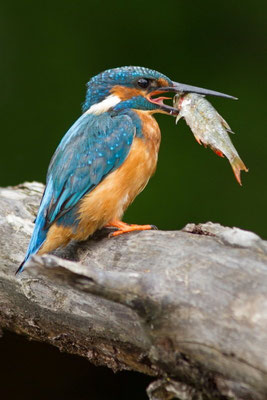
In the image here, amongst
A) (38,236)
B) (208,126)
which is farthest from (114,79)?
(38,236)

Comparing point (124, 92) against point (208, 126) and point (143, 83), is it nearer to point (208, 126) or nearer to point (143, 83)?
point (143, 83)

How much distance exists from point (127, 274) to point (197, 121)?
2.92 feet

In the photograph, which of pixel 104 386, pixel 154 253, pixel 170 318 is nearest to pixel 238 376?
pixel 170 318

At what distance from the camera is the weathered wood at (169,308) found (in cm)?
175

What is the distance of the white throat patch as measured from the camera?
281 centimetres

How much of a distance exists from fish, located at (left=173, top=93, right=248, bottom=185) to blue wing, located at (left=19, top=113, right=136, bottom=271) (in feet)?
0.78

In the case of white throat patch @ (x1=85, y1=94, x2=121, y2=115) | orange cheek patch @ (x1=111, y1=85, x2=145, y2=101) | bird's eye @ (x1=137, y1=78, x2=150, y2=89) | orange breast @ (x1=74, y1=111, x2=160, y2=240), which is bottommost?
orange breast @ (x1=74, y1=111, x2=160, y2=240)

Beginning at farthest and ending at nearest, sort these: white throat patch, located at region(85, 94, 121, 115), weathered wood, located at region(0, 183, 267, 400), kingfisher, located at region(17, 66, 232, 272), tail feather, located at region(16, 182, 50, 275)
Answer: white throat patch, located at region(85, 94, 121, 115)
kingfisher, located at region(17, 66, 232, 272)
tail feather, located at region(16, 182, 50, 275)
weathered wood, located at region(0, 183, 267, 400)

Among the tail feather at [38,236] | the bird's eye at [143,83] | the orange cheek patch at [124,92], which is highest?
the bird's eye at [143,83]

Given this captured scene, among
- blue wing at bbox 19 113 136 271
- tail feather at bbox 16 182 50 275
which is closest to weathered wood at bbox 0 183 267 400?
tail feather at bbox 16 182 50 275

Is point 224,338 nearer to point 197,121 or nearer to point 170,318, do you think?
point 170,318

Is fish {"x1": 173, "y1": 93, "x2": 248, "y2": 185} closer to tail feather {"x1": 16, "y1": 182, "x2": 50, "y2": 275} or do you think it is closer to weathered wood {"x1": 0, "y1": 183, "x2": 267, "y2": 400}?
weathered wood {"x1": 0, "y1": 183, "x2": 267, "y2": 400}

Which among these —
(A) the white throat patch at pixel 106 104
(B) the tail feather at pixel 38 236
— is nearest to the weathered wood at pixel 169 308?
(B) the tail feather at pixel 38 236

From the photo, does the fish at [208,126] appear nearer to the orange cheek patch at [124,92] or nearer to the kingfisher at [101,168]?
the kingfisher at [101,168]
